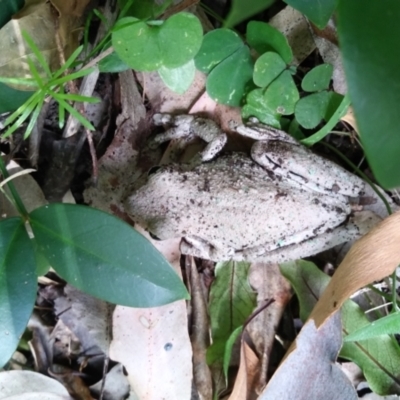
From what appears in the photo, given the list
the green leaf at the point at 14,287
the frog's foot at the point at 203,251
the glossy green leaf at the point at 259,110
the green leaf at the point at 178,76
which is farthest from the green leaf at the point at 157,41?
the frog's foot at the point at 203,251

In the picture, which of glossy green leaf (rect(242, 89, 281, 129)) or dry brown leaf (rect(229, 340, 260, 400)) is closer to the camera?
glossy green leaf (rect(242, 89, 281, 129))

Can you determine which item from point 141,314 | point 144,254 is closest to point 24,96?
point 144,254

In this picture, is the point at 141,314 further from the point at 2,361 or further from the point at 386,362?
the point at 386,362

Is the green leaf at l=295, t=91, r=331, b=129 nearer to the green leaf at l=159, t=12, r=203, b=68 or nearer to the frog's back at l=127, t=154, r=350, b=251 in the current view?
the frog's back at l=127, t=154, r=350, b=251

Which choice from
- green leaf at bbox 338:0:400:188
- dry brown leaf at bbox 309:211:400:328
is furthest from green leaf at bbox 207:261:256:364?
green leaf at bbox 338:0:400:188

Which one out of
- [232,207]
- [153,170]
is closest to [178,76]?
[153,170]

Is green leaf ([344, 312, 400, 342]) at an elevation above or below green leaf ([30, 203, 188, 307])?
below

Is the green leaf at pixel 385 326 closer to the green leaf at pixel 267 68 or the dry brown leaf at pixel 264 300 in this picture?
the dry brown leaf at pixel 264 300
